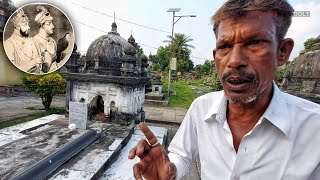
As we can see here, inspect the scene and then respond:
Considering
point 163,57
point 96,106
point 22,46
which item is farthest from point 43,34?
point 163,57

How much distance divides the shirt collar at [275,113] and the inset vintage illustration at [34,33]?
890 cm

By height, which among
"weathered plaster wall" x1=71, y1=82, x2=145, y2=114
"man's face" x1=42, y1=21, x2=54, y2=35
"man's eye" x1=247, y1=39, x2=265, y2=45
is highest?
"man's face" x1=42, y1=21, x2=54, y2=35

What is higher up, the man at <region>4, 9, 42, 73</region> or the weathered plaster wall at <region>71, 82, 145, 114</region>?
the man at <region>4, 9, 42, 73</region>

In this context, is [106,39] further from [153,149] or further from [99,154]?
[153,149]

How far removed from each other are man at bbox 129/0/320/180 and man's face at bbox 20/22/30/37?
373 inches

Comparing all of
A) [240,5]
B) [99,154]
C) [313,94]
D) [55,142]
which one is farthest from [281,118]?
[313,94]

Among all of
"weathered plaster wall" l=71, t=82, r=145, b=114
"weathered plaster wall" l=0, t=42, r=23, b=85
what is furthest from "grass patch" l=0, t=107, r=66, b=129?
"weathered plaster wall" l=0, t=42, r=23, b=85

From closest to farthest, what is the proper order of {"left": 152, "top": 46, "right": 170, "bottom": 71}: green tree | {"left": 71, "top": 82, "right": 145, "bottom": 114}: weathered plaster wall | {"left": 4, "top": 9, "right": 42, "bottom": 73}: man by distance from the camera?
{"left": 4, "top": 9, "right": 42, "bottom": 73}: man, {"left": 71, "top": 82, "right": 145, "bottom": 114}: weathered plaster wall, {"left": 152, "top": 46, "right": 170, "bottom": 71}: green tree

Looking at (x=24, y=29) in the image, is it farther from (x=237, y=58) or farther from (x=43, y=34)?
(x=237, y=58)

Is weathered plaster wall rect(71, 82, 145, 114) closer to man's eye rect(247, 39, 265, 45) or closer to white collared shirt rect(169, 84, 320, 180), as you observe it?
white collared shirt rect(169, 84, 320, 180)

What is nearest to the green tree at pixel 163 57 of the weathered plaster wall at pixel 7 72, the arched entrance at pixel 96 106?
the weathered plaster wall at pixel 7 72

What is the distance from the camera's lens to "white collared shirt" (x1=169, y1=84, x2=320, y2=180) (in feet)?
4.64

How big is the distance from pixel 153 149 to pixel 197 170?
625 centimetres

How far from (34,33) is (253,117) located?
9727mm
